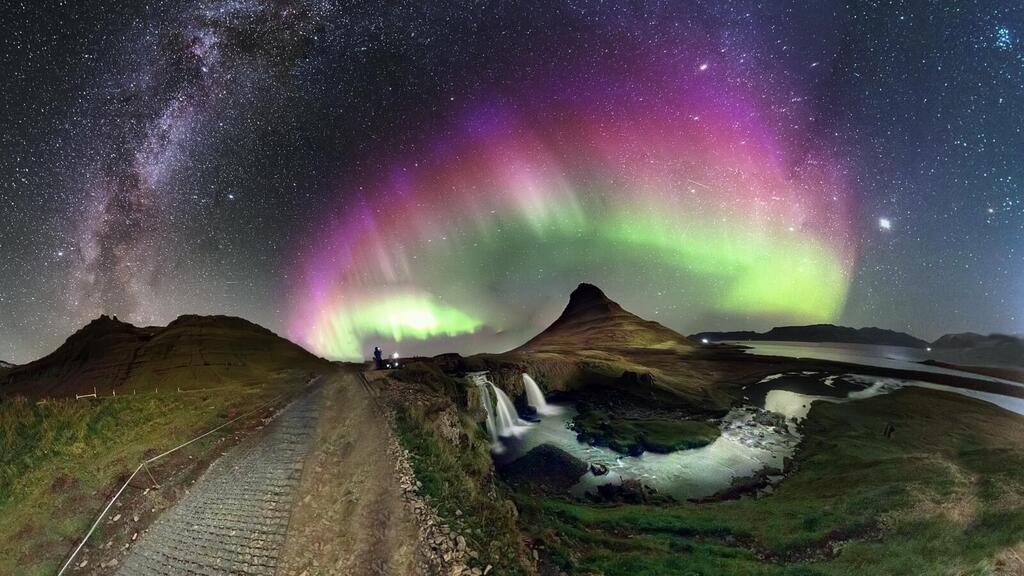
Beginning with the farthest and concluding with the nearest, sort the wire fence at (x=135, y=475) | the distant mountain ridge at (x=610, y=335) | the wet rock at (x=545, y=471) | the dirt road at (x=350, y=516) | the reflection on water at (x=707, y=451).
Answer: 1. the distant mountain ridge at (x=610, y=335)
2. the reflection on water at (x=707, y=451)
3. the wet rock at (x=545, y=471)
4. the wire fence at (x=135, y=475)
5. the dirt road at (x=350, y=516)

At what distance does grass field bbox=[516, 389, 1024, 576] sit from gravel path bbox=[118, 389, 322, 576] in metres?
7.98

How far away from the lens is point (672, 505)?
22.7m

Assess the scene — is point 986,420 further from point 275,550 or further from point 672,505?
point 275,550

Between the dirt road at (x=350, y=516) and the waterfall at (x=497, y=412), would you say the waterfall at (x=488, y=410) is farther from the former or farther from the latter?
the dirt road at (x=350, y=516)

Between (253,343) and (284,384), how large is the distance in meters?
17.5

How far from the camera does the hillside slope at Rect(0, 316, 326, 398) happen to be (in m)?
29.0

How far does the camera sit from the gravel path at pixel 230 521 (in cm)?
908

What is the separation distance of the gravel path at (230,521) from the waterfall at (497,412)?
2382cm

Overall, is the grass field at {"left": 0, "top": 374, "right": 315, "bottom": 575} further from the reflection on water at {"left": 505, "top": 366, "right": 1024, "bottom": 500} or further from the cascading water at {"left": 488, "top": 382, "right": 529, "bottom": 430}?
the cascading water at {"left": 488, "top": 382, "right": 529, "bottom": 430}

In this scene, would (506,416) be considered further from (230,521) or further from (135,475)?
(230,521)

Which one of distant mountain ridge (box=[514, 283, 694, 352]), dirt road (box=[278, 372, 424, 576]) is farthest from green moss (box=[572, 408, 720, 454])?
distant mountain ridge (box=[514, 283, 694, 352])

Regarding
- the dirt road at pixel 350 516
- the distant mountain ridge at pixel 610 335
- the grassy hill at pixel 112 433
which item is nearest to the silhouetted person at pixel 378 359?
the grassy hill at pixel 112 433

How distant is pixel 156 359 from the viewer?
105 feet

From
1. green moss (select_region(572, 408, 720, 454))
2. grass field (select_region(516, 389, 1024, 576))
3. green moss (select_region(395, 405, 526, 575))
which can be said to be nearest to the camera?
green moss (select_region(395, 405, 526, 575))
